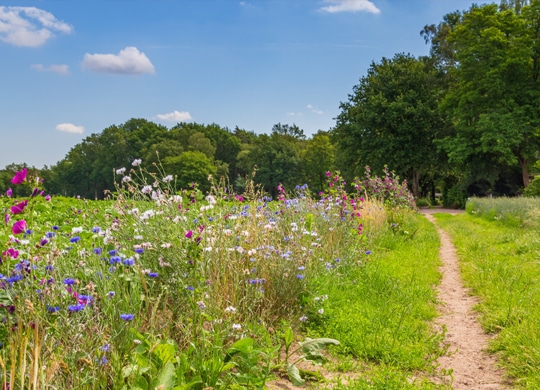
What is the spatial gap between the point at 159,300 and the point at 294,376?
43.6 inches

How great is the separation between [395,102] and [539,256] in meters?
23.9

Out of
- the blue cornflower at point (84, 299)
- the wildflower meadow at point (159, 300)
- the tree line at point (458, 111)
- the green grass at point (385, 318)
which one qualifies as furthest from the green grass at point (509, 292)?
the tree line at point (458, 111)

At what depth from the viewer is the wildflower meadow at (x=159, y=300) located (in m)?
2.45

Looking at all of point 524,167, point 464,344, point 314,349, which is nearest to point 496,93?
point 524,167

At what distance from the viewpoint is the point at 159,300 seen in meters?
2.78

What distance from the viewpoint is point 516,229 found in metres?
11.8

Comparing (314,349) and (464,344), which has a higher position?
(314,349)

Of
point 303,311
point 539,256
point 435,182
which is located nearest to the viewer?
point 303,311

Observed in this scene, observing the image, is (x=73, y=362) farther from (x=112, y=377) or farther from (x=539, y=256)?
(x=539, y=256)

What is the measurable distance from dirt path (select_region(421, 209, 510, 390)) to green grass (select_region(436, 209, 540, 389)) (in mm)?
115

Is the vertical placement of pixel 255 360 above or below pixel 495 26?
below

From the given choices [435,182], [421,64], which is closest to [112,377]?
[421,64]

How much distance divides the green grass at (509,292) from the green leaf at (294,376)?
1644 mm

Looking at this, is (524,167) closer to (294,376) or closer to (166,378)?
(294,376)
